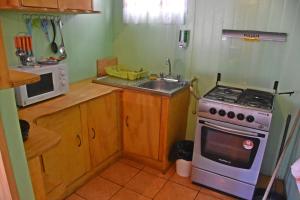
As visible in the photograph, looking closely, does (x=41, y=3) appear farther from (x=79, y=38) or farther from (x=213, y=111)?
(x=213, y=111)

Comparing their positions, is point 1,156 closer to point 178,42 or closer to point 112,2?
point 178,42

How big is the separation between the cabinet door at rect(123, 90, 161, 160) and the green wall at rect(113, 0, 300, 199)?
20.9 inches

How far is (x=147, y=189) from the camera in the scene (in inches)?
86.7

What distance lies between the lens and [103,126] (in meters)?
2.27

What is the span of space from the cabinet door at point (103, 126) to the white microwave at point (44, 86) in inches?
11.6

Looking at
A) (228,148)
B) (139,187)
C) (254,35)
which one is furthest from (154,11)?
(139,187)

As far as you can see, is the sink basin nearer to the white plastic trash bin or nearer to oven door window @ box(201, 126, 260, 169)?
oven door window @ box(201, 126, 260, 169)

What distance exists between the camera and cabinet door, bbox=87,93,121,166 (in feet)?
7.02

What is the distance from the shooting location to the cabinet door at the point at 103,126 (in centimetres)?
214

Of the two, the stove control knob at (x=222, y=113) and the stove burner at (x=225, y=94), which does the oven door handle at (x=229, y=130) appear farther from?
the stove burner at (x=225, y=94)

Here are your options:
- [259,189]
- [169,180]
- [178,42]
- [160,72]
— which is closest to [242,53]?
[178,42]

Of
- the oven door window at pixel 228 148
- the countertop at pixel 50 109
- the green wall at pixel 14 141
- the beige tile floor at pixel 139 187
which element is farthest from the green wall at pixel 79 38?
the oven door window at pixel 228 148

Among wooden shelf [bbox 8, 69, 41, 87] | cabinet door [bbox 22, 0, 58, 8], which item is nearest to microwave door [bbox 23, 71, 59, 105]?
cabinet door [bbox 22, 0, 58, 8]

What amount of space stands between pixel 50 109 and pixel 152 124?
3.16ft
